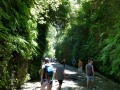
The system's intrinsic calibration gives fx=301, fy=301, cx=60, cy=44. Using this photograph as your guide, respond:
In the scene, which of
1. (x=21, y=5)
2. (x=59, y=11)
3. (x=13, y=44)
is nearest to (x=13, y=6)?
(x=21, y=5)

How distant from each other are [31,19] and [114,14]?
590cm

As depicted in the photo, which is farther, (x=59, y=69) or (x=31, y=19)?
(x=59, y=69)

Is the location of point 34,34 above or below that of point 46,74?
above

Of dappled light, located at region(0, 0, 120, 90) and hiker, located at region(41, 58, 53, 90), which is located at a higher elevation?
dappled light, located at region(0, 0, 120, 90)

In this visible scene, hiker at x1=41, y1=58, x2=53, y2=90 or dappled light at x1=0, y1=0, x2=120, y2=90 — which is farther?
hiker at x1=41, y1=58, x2=53, y2=90

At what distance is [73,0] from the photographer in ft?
95.7

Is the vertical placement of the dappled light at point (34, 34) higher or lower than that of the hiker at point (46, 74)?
higher

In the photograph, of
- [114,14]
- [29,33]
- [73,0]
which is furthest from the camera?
[73,0]

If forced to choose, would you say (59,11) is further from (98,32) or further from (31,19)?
(31,19)

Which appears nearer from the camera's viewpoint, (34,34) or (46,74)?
(46,74)

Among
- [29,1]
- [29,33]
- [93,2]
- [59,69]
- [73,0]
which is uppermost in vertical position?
[73,0]

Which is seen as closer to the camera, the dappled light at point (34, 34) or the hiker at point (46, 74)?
the dappled light at point (34, 34)

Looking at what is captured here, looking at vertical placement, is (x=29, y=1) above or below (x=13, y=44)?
above

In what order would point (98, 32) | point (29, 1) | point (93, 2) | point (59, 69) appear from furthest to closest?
point (98, 32)
point (93, 2)
point (59, 69)
point (29, 1)
